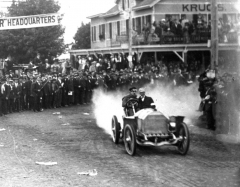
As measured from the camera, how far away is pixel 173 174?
12094 mm

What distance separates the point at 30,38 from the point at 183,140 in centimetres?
3826

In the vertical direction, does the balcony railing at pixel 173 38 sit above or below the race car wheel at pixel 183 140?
above

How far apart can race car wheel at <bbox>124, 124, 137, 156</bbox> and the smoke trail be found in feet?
14.2

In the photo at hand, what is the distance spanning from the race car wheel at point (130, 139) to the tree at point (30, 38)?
3735 centimetres

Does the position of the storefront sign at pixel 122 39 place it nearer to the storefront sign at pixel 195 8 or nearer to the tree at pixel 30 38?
the storefront sign at pixel 195 8

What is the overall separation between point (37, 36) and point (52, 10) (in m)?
3.57

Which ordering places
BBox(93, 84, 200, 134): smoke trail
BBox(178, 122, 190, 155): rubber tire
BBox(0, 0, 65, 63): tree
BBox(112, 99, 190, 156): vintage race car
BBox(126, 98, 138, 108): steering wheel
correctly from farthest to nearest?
BBox(0, 0, 65, 63): tree < BBox(93, 84, 200, 134): smoke trail < BBox(126, 98, 138, 108): steering wheel < BBox(112, 99, 190, 156): vintage race car < BBox(178, 122, 190, 155): rubber tire

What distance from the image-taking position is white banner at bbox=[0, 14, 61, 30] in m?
23.8

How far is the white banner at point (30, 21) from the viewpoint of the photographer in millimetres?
23750

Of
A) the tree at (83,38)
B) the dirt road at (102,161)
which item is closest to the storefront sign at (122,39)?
the dirt road at (102,161)

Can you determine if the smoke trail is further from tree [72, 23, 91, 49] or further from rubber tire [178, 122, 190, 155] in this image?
tree [72, 23, 91, 49]

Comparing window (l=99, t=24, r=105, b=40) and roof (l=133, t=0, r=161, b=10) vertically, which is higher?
roof (l=133, t=0, r=161, b=10)

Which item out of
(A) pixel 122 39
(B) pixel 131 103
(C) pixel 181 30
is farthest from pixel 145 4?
(B) pixel 131 103

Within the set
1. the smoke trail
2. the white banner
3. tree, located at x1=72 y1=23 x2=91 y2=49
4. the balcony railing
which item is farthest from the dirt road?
tree, located at x1=72 y1=23 x2=91 y2=49
